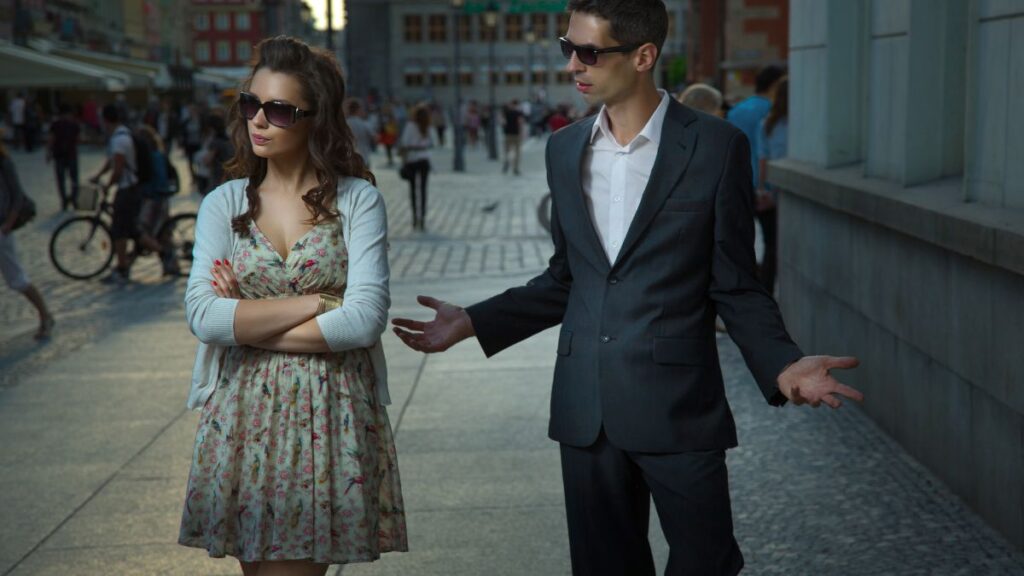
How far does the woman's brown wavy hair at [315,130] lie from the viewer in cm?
372

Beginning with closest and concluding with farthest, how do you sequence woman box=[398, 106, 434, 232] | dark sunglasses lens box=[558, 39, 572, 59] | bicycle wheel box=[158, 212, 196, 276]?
dark sunglasses lens box=[558, 39, 572, 59], bicycle wheel box=[158, 212, 196, 276], woman box=[398, 106, 434, 232]

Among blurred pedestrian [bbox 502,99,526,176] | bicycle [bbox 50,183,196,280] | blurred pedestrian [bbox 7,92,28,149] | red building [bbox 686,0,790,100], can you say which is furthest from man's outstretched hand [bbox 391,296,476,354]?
blurred pedestrian [bbox 7,92,28,149]

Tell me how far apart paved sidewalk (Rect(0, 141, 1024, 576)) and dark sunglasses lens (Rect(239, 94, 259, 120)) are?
6.62 ft

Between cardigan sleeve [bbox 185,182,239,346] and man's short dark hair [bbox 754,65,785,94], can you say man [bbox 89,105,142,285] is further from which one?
cardigan sleeve [bbox 185,182,239,346]

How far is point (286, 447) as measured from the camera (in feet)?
11.9

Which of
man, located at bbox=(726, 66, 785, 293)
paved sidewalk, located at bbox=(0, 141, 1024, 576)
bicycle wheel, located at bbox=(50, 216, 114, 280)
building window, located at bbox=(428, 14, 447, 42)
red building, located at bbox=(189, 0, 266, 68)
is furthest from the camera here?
red building, located at bbox=(189, 0, 266, 68)

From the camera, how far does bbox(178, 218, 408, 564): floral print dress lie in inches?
143

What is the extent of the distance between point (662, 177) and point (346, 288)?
790mm

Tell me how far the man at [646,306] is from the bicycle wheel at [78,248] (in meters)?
12.6

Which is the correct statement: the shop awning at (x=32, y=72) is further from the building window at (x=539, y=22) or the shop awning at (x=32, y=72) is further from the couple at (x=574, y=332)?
the building window at (x=539, y=22)

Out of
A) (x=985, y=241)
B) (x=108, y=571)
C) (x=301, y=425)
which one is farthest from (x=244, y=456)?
(x=985, y=241)

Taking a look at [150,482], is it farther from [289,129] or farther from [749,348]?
[749,348]

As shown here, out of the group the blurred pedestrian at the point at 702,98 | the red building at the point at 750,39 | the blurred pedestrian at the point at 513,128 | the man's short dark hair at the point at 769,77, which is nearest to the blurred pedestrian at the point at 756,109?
the man's short dark hair at the point at 769,77

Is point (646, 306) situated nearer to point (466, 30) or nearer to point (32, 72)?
point (32, 72)
